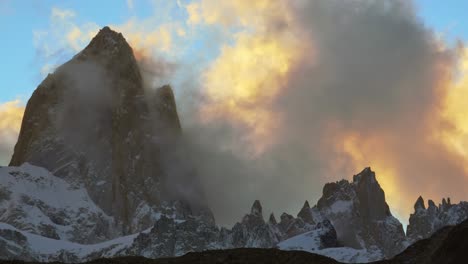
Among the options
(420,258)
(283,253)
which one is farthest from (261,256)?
(420,258)

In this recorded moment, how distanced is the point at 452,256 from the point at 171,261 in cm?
2383

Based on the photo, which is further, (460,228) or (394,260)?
(394,260)

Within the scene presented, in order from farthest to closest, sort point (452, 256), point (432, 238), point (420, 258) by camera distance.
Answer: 1. point (432, 238)
2. point (420, 258)
3. point (452, 256)

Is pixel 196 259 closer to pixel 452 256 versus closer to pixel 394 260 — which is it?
pixel 394 260

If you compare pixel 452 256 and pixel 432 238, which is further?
pixel 432 238

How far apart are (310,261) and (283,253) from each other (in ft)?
8.97

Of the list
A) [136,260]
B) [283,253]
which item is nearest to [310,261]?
[283,253]

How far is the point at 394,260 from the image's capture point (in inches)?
2753

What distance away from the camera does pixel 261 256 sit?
69.5 meters

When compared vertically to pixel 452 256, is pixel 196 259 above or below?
above

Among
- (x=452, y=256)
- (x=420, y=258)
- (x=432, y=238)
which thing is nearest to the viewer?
(x=452, y=256)

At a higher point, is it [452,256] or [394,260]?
[394,260]

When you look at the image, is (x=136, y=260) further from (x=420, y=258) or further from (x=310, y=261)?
(x=420, y=258)

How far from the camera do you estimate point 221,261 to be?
68.5 m
